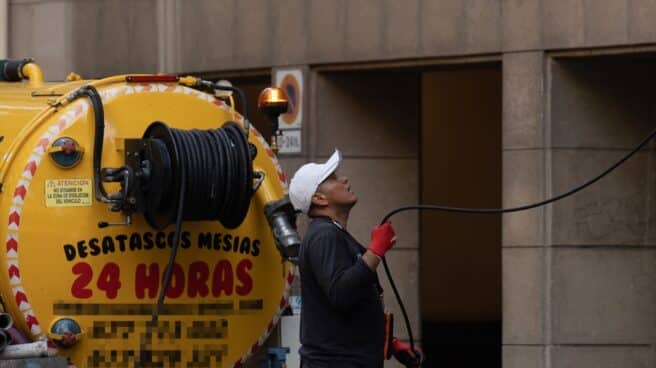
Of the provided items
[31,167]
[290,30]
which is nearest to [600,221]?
[290,30]

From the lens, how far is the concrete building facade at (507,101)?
11.0 meters

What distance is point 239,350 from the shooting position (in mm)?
7379

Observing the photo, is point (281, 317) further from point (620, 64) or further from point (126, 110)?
point (620, 64)

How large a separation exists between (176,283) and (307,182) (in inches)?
35.9

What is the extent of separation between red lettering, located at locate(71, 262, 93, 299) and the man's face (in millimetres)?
1075

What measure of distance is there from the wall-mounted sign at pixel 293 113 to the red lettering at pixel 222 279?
4.88 meters

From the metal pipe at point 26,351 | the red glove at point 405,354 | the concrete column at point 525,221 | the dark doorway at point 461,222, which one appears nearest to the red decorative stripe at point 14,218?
the metal pipe at point 26,351

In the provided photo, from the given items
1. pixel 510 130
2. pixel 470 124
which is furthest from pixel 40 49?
pixel 510 130

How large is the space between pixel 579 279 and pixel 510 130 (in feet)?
3.72

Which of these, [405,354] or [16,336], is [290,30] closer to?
[405,354]

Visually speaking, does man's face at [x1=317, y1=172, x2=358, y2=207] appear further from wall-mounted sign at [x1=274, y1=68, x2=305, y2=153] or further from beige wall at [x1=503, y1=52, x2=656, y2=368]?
wall-mounted sign at [x1=274, y1=68, x2=305, y2=153]

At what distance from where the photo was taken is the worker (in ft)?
20.4

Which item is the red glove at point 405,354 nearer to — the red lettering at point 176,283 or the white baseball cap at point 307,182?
the white baseball cap at point 307,182

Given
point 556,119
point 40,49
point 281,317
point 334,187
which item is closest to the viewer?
point 334,187
